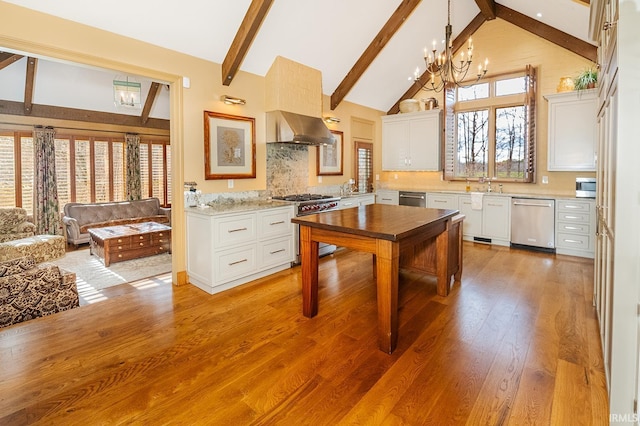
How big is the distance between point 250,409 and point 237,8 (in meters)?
3.84

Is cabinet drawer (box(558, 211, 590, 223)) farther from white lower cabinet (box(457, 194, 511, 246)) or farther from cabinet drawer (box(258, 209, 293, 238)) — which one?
cabinet drawer (box(258, 209, 293, 238))

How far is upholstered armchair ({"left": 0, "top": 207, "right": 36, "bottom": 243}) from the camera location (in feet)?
18.5

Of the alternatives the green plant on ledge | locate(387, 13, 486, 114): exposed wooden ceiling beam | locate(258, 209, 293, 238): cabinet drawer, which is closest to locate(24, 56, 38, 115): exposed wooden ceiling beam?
locate(258, 209, 293, 238): cabinet drawer

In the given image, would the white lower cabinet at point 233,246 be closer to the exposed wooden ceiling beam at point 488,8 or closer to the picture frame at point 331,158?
the picture frame at point 331,158

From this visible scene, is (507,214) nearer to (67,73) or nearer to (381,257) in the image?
(381,257)

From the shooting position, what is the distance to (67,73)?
20.2 feet

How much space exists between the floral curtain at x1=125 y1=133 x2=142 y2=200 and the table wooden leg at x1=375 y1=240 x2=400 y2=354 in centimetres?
754

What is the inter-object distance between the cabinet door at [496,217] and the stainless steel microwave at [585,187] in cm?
93

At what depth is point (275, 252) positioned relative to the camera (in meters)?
4.36

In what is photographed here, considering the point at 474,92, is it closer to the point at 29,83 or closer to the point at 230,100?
the point at 230,100

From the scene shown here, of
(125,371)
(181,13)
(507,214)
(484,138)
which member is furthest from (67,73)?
(507,214)

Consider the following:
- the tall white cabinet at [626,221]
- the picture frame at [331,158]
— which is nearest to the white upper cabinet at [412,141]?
the picture frame at [331,158]

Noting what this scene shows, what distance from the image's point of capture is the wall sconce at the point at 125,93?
4219 millimetres

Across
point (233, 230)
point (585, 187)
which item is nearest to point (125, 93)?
point (233, 230)
